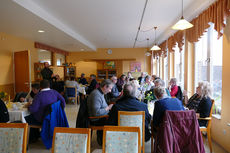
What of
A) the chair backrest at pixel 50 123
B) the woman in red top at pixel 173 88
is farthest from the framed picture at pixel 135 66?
the chair backrest at pixel 50 123

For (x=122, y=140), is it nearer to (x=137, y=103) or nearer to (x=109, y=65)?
(x=137, y=103)

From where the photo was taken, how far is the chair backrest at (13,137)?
179cm

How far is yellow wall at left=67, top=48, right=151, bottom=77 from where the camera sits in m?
11.3

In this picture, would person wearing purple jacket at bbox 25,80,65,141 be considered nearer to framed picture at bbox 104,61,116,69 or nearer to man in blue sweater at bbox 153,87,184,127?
man in blue sweater at bbox 153,87,184,127

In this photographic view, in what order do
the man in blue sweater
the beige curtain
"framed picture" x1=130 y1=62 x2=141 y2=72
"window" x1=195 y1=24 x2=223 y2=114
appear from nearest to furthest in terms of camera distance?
the man in blue sweater, the beige curtain, "window" x1=195 y1=24 x2=223 y2=114, "framed picture" x1=130 y1=62 x2=141 y2=72

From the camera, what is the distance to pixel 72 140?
5.38 ft

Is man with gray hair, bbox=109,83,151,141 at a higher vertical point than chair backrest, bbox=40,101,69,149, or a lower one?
higher

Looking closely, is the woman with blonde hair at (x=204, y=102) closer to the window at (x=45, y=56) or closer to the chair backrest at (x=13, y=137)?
the chair backrest at (x=13, y=137)

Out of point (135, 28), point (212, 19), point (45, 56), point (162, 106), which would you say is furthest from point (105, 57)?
point (162, 106)

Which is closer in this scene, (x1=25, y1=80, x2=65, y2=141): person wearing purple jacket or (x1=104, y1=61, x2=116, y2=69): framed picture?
(x1=25, y1=80, x2=65, y2=141): person wearing purple jacket

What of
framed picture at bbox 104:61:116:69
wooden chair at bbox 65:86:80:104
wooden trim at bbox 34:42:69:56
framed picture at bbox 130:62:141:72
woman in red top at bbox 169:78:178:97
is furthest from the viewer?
framed picture at bbox 130:62:141:72

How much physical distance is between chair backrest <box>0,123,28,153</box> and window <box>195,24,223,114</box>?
3.54m

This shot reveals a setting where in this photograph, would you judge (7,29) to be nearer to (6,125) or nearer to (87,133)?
(6,125)

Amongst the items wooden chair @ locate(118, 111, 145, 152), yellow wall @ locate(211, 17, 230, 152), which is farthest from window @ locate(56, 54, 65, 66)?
yellow wall @ locate(211, 17, 230, 152)
